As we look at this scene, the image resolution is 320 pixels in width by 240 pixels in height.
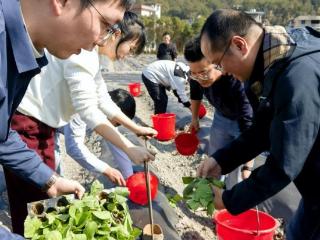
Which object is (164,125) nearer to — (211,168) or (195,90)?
(195,90)

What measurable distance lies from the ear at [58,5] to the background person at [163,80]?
19.2 ft

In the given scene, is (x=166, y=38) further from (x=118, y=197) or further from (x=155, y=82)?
(x=118, y=197)

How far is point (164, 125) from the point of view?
20.8ft

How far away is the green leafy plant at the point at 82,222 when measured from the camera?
1.76 metres

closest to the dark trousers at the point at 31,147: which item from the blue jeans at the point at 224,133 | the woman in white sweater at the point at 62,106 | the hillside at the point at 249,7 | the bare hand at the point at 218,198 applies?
the woman in white sweater at the point at 62,106

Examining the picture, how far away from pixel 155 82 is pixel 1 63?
619cm

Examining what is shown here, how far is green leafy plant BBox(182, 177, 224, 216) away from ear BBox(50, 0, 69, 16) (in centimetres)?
133

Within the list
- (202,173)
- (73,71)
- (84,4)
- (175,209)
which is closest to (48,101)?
(73,71)

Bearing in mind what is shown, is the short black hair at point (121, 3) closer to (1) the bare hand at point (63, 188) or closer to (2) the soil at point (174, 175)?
(1) the bare hand at point (63, 188)

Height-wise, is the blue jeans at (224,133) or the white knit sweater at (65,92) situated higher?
the white knit sweater at (65,92)

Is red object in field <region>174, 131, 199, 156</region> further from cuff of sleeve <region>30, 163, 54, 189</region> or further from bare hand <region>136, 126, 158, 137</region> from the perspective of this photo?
cuff of sleeve <region>30, 163, 54, 189</region>

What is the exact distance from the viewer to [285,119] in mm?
1628

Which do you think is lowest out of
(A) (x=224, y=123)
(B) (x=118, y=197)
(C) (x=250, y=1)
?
(C) (x=250, y=1)

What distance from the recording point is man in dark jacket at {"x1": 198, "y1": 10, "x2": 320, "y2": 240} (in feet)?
5.25
